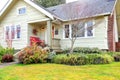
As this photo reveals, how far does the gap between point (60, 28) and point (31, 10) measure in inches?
147

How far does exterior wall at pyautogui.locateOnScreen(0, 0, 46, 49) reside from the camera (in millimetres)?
18281

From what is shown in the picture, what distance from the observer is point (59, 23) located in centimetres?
1839

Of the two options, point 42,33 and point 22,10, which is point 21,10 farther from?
point 42,33

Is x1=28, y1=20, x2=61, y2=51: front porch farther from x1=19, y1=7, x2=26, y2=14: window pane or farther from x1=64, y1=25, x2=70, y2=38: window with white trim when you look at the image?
x1=19, y1=7, x2=26, y2=14: window pane

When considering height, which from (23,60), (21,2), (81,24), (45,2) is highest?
(45,2)

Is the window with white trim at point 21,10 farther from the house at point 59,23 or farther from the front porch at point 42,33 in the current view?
the front porch at point 42,33

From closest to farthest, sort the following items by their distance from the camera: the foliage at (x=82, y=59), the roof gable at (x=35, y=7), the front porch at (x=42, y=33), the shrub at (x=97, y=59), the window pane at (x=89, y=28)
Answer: the foliage at (x=82, y=59)
the shrub at (x=97, y=59)
the roof gable at (x=35, y=7)
the window pane at (x=89, y=28)
the front porch at (x=42, y=33)

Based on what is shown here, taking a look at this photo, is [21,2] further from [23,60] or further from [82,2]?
[23,60]

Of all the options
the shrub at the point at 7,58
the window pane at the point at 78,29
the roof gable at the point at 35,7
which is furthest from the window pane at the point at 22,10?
the window pane at the point at 78,29

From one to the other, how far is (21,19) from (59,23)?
14.7 ft

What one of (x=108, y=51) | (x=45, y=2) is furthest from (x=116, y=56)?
(x=45, y=2)

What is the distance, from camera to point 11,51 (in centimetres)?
1772

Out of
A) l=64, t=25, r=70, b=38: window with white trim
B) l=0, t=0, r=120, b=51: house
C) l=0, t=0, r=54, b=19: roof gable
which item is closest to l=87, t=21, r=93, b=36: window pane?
l=0, t=0, r=120, b=51: house

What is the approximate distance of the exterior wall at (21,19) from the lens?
1828 cm
